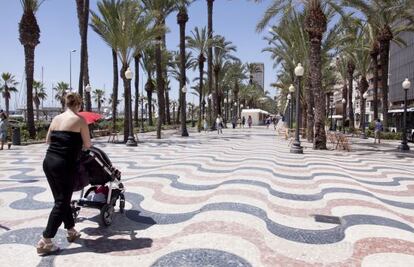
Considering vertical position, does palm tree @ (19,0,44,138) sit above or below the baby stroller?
above

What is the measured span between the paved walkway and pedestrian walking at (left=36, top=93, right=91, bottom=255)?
30 centimetres

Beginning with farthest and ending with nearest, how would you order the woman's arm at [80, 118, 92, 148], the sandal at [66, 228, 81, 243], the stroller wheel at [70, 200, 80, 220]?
the stroller wheel at [70, 200, 80, 220] < the sandal at [66, 228, 81, 243] < the woman's arm at [80, 118, 92, 148]

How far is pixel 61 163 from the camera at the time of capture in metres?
4.21

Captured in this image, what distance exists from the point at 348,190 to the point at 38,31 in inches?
799

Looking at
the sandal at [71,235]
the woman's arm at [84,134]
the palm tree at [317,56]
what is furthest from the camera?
the palm tree at [317,56]

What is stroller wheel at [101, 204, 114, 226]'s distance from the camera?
5109mm

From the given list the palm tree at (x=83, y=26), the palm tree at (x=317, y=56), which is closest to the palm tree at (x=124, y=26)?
the palm tree at (x=83, y=26)

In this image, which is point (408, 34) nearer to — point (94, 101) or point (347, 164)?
point (347, 164)

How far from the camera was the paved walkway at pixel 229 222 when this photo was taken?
14.1 feet

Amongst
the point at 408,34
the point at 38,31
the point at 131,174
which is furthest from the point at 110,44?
the point at 408,34

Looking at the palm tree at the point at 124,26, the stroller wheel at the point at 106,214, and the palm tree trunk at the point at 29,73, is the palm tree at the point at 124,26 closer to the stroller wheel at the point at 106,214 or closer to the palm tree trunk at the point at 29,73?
the palm tree trunk at the point at 29,73

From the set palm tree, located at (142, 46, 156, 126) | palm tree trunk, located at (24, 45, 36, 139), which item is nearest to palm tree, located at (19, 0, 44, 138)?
palm tree trunk, located at (24, 45, 36, 139)

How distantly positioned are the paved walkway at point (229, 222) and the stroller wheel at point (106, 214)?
108mm

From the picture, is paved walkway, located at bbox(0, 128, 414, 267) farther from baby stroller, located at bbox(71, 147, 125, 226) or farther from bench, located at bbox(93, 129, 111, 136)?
bench, located at bbox(93, 129, 111, 136)
